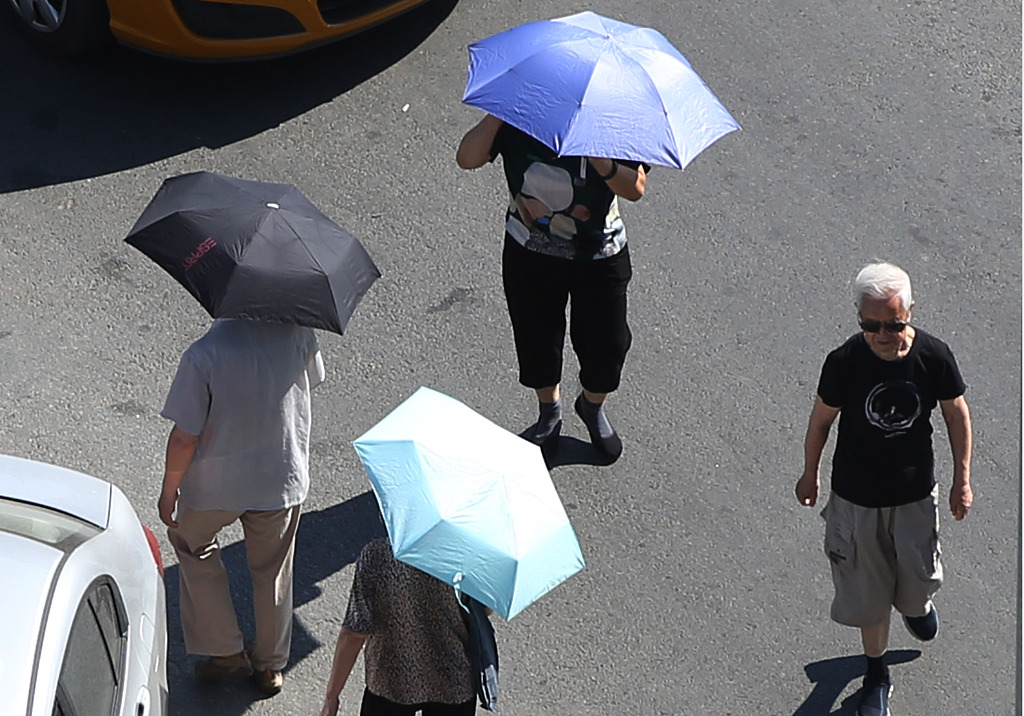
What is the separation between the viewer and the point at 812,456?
476cm

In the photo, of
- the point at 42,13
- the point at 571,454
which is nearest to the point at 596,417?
the point at 571,454

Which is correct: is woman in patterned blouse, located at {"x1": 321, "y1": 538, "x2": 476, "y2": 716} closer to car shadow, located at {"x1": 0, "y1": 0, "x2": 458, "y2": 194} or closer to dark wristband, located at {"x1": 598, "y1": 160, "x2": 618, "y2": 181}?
dark wristband, located at {"x1": 598, "y1": 160, "x2": 618, "y2": 181}

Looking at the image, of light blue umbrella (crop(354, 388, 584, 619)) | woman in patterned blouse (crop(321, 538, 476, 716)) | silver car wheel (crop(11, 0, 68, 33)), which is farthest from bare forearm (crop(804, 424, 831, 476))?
silver car wheel (crop(11, 0, 68, 33))

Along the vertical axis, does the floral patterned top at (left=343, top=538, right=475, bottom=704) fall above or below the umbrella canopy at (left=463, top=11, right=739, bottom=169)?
below

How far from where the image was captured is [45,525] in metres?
3.76

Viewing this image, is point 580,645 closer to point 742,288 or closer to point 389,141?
point 742,288

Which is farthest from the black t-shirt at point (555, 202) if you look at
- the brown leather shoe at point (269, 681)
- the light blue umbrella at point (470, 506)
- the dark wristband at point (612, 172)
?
the brown leather shoe at point (269, 681)

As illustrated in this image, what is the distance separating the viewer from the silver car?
325 centimetres

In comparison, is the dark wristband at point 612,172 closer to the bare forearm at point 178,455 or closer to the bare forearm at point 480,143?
the bare forearm at point 480,143

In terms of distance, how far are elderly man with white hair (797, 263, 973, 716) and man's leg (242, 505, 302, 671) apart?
1.76 m

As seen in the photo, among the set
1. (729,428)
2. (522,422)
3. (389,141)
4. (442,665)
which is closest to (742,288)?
(729,428)

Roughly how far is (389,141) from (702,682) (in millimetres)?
3439

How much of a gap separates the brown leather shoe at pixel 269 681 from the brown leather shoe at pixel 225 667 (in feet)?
0.16

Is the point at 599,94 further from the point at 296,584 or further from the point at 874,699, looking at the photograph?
the point at 874,699
